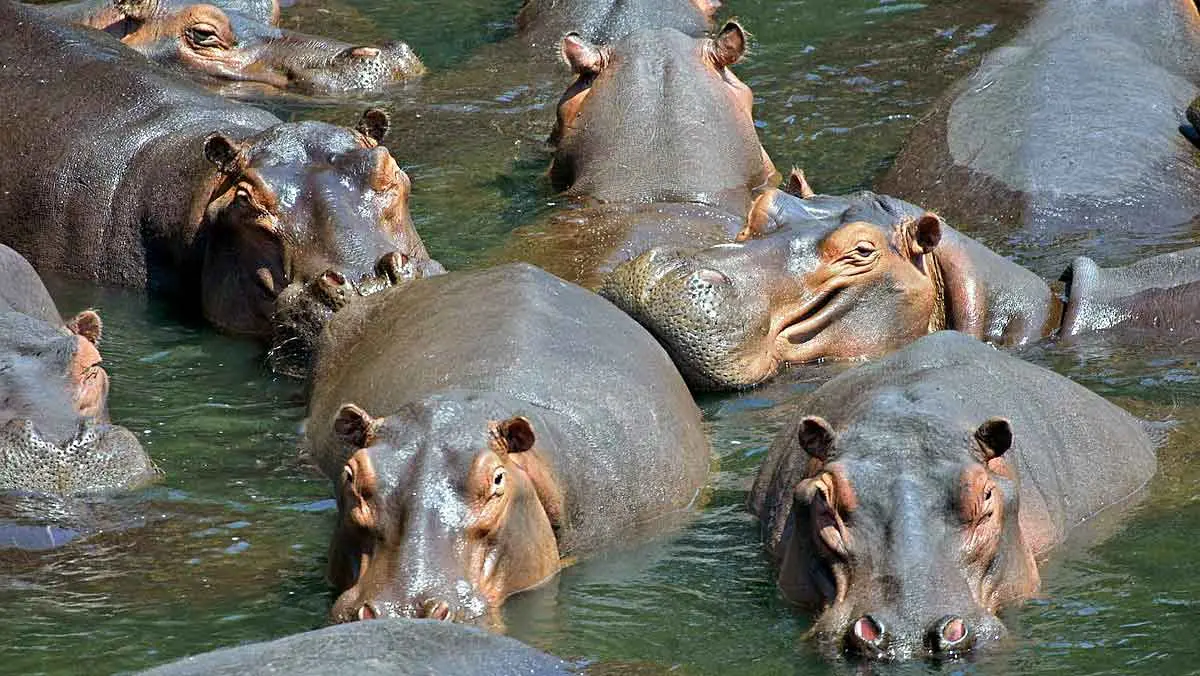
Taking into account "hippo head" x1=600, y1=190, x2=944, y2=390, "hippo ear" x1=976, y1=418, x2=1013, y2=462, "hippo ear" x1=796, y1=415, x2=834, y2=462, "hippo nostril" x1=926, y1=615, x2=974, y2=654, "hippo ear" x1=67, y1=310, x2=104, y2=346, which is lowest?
"hippo head" x1=600, y1=190, x2=944, y2=390

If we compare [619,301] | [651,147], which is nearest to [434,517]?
[619,301]

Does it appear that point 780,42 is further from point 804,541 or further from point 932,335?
point 804,541

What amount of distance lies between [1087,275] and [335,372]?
3357 mm

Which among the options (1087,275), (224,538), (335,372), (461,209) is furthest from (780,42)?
(224,538)

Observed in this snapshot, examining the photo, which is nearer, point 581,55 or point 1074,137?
point 1074,137

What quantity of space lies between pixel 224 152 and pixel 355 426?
122 inches

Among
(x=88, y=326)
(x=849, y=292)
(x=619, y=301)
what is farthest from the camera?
(x=849, y=292)

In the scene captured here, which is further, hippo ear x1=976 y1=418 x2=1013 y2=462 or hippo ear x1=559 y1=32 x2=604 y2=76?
hippo ear x1=559 y1=32 x2=604 y2=76

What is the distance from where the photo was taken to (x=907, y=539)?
5965 mm

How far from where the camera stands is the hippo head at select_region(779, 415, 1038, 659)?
231 inches

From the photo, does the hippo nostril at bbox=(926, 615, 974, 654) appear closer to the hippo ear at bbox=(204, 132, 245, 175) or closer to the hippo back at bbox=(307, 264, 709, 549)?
the hippo back at bbox=(307, 264, 709, 549)

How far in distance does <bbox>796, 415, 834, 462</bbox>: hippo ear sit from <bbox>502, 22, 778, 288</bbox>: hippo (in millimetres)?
3406

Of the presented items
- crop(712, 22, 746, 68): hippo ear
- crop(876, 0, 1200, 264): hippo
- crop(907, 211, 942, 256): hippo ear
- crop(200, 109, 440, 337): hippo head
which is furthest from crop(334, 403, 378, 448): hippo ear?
crop(712, 22, 746, 68): hippo ear

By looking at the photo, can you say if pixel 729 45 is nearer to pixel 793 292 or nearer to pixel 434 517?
pixel 793 292
